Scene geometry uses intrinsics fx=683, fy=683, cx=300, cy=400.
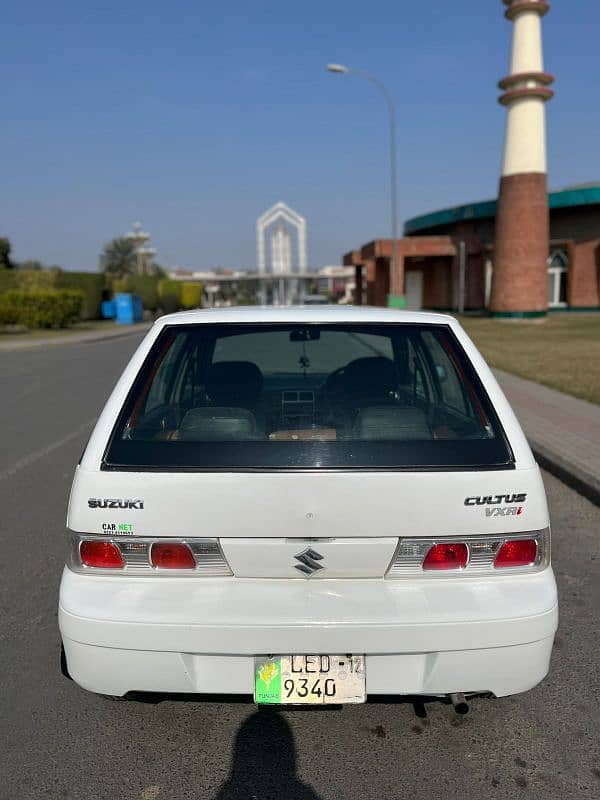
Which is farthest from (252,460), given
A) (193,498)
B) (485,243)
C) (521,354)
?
(485,243)

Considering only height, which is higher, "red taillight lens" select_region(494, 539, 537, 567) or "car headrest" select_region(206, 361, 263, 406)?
"car headrest" select_region(206, 361, 263, 406)

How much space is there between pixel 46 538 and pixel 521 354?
1557 cm

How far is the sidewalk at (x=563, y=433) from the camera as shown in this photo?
5.98 metres

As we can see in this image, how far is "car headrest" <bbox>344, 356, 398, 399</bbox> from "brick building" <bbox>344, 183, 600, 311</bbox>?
35690 millimetres

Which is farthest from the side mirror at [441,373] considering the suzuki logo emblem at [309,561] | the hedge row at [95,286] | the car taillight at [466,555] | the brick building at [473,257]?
the hedge row at [95,286]

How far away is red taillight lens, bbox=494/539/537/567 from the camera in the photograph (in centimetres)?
230

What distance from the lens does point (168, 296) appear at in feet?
186

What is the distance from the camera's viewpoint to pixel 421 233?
49.7 metres

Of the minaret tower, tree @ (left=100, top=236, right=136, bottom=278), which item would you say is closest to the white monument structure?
tree @ (left=100, top=236, right=136, bottom=278)

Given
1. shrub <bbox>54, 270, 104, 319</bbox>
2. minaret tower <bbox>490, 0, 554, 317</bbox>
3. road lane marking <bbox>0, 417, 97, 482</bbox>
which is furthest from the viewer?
shrub <bbox>54, 270, 104, 319</bbox>

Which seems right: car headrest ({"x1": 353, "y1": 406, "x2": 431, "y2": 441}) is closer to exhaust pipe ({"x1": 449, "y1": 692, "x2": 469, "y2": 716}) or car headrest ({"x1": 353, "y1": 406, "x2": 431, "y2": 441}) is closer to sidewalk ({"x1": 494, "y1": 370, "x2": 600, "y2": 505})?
exhaust pipe ({"x1": 449, "y1": 692, "x2": 469, "y2": 716})

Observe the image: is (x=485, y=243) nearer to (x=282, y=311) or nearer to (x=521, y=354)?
(x=521, y=354)

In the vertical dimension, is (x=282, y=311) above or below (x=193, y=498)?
above

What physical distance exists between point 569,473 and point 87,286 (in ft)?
137
